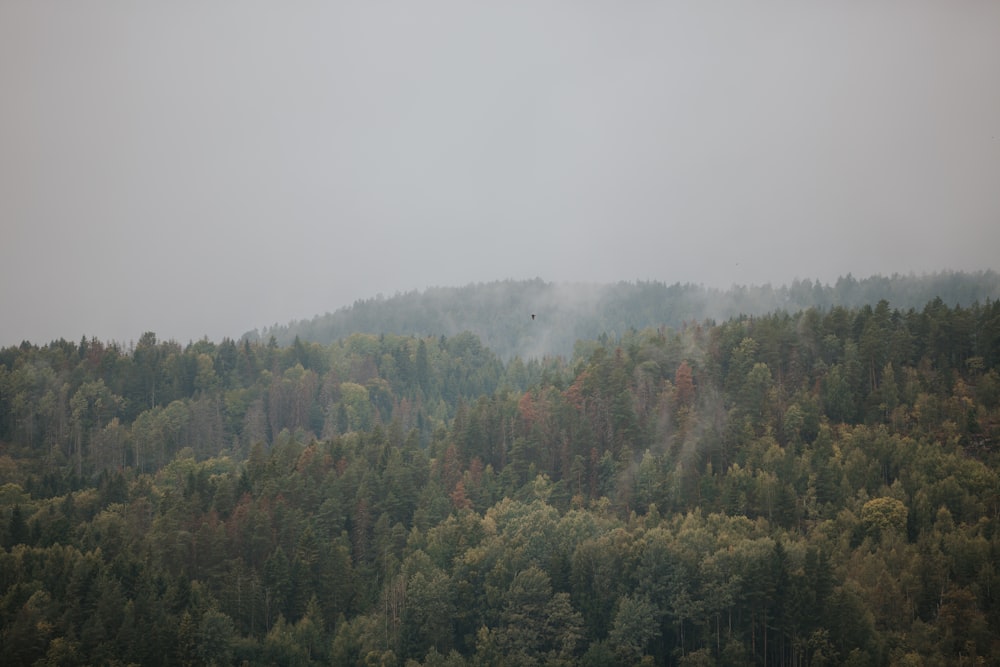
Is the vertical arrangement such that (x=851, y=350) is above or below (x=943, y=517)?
above

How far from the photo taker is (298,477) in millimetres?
110625

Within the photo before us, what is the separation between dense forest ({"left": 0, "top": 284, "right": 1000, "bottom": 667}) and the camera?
83375mm

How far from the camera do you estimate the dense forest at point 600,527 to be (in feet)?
274

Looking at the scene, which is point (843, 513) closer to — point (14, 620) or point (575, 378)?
point (575, 378)

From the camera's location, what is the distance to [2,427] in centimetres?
14075

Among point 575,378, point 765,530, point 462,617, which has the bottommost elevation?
point 462,617

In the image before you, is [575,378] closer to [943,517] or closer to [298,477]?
[298,477]

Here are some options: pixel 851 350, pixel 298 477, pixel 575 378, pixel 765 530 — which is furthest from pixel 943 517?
pixel 298 477

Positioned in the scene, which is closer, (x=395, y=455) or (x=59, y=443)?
(x=395, y=455)

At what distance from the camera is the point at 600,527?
9531 centimetres

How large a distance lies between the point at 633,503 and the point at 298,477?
3479 cm

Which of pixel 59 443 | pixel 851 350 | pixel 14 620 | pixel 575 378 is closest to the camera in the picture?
pixel 14 620

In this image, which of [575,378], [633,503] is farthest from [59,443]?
[633,503]

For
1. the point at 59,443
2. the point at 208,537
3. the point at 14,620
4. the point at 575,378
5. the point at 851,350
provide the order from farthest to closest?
the point at 59,443
the point at 575,378
the point at 851,350
the point at 208,537
the point at 14,620
